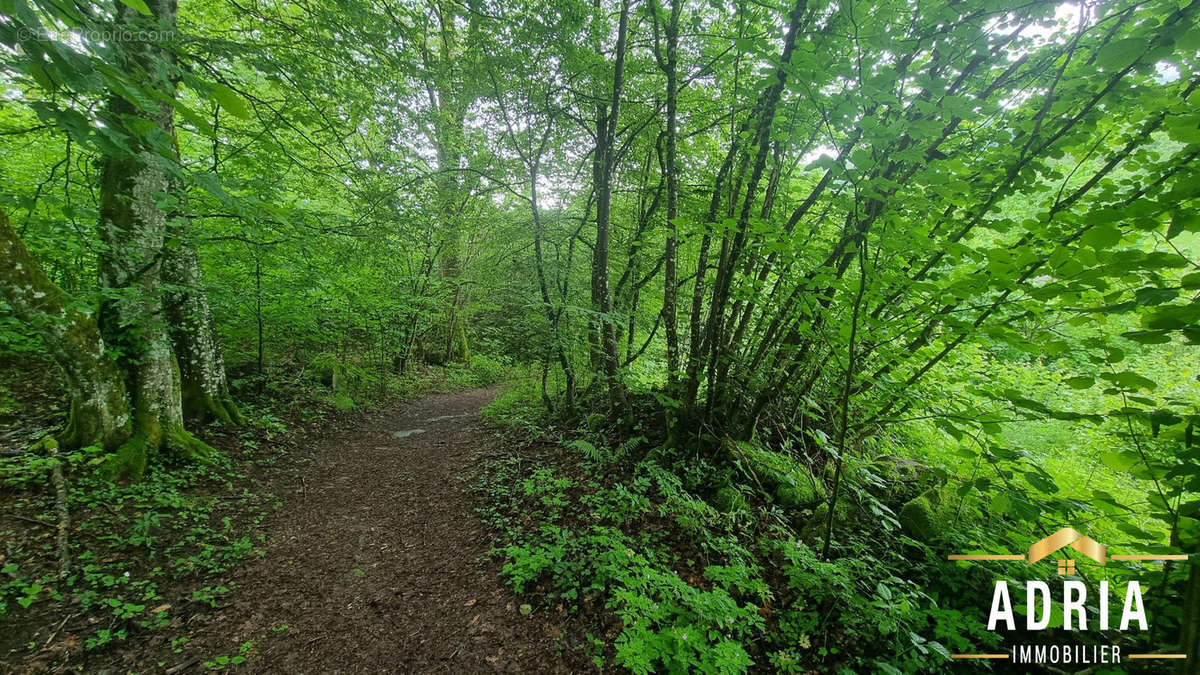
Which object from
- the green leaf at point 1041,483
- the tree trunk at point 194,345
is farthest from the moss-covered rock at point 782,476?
the tree trunk at point 194,345

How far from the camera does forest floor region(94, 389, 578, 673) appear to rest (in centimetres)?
296

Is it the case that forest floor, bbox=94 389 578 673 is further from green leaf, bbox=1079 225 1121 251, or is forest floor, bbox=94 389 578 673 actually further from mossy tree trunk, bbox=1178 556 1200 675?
green leaf, bbox=1079 225 1121 251

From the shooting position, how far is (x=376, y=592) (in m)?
3.67

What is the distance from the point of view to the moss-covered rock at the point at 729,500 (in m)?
4.18

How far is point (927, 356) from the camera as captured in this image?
327 centimetres

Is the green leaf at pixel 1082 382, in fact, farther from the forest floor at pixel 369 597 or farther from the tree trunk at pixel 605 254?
the tree trunk at pixel 605 254

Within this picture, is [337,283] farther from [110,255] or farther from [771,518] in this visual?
[771,518]

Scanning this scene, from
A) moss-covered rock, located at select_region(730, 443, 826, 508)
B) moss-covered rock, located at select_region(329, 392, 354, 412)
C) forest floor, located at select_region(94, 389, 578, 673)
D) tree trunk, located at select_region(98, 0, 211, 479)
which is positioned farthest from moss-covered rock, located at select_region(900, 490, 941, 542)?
moss-covered rock, located at select_region(329, 392, 354, 412)

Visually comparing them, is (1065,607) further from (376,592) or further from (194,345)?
(194,345)

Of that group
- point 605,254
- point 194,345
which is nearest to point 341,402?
point 194,345

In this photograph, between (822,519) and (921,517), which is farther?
(822,519)

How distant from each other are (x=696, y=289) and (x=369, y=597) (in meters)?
4.37

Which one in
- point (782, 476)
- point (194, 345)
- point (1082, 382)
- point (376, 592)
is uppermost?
point (194, 345)

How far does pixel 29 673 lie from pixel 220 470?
286 centimetres
